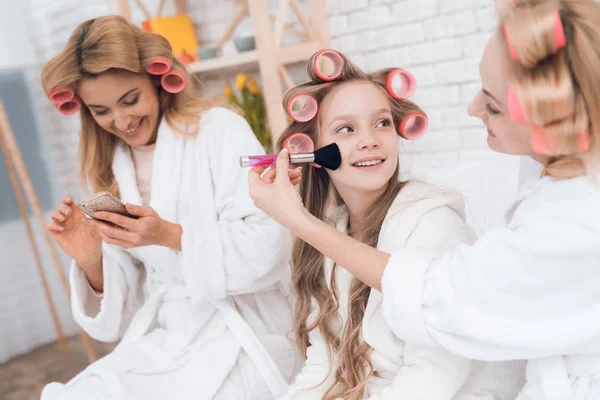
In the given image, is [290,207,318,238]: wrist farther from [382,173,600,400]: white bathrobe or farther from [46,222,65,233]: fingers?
[46,222,65,233]: fingers

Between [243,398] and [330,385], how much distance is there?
0.21 meters

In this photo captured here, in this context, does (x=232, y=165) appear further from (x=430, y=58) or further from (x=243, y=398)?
(x=430, y=58)

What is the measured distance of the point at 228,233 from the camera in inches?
49.3

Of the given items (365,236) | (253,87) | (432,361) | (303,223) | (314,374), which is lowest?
(314,374)

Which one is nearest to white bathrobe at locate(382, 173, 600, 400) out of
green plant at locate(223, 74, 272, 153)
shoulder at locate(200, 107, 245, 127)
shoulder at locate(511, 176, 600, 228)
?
shoulder at locate(511, 176, 600, 228)

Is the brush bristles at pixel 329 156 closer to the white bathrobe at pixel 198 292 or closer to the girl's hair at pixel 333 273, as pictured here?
the girl's hair at pixel 333 273

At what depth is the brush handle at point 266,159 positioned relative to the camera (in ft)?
3.26

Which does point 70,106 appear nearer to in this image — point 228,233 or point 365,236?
point 228,233

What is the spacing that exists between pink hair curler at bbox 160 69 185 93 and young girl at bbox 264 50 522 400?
34cm

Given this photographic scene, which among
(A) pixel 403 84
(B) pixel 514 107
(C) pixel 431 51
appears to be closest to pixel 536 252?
(B) pixel 514 107

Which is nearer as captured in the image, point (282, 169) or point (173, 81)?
point (282, 169)

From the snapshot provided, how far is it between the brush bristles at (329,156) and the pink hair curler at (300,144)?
91 millimetres

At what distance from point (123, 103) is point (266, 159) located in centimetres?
47

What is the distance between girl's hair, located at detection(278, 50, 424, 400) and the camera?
3.43ft
